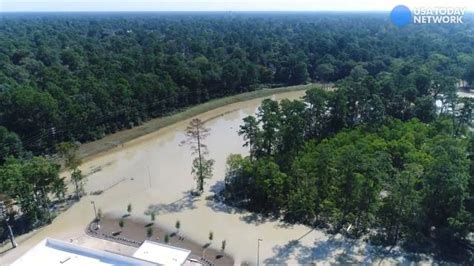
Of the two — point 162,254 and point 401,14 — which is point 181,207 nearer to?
point 162,254

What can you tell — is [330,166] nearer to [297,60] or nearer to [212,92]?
[212,92]

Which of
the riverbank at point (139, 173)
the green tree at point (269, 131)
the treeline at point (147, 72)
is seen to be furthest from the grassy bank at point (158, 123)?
the green tree at point (269, 131)

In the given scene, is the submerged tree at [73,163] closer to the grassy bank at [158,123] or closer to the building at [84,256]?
the grassy bank at [158,123]

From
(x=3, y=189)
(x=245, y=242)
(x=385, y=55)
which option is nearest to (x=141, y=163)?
(x=3, y=189)

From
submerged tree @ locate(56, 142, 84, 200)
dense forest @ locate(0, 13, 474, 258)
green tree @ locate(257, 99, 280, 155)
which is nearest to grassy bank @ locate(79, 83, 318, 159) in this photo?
dense forest @ locate(0, 13, 474, 258)

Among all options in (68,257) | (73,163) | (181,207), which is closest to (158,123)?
(73,163)
